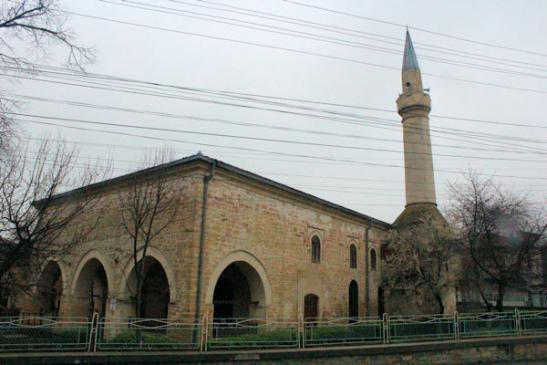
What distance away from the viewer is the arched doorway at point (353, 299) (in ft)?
68.2

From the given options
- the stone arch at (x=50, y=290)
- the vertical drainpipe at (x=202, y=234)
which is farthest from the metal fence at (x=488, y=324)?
the stone arch at (x=50, y=290)

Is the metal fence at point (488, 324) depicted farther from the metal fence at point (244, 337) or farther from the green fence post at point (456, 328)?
the metal fence at point (244, 337)

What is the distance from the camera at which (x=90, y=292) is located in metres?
17.8

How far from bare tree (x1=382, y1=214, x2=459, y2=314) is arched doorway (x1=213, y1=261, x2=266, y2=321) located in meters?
6.73

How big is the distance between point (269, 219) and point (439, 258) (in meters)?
7.09

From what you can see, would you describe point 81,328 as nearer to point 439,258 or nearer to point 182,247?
point 182,247

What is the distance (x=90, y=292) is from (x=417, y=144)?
17950 millimetres

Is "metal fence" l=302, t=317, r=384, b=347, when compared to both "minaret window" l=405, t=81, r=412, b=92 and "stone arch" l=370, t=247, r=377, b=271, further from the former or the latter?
"minaret window" l=405, t=81, r=412, b=92

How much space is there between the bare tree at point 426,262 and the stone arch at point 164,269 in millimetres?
9800

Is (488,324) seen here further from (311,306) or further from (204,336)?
(204,336)

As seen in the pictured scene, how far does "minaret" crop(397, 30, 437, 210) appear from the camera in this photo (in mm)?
24344

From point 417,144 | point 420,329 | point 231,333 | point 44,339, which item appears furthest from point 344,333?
point 417,144

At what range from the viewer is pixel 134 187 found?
1476 cm

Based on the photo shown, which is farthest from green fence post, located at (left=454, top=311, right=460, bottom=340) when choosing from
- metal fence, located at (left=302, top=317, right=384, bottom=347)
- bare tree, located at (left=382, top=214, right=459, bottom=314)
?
bare tree, located at (left=382, top=214, right=459, bottom=314)
